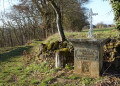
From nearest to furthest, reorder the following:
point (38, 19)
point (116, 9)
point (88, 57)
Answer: point (88, 57), point (116, 9), point (38, 19)

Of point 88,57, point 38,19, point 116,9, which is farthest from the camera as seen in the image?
point 38,19

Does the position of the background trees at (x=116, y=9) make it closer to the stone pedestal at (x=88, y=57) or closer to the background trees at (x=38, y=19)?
the stone pedestal at (x=88, y=57)

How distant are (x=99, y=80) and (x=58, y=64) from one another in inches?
77.0

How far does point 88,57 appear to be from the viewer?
4113 millimetres

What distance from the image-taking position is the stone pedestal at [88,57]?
394cm

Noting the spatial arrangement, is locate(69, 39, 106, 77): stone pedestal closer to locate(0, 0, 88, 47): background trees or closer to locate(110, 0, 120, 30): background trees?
locate(110, 0, 120, 30): background trees

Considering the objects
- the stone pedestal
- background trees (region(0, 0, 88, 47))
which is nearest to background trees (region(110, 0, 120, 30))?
the stone pedestal

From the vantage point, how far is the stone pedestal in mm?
3943

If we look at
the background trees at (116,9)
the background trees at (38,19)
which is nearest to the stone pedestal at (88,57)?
the background trees at (116,9)

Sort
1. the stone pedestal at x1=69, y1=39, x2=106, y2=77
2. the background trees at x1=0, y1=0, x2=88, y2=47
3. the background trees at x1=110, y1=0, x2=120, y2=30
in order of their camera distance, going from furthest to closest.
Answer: the background trees at x1=0, y1=0, x2=88, y2=47
the background trees at x1=110, y1=0, x2=120, y2=30
the stone pedestal at x1=69, y1=39, x2=106, y2=77

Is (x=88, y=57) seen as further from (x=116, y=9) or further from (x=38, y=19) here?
(x=38, y=19)

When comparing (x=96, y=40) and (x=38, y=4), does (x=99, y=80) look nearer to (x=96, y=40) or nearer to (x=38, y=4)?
(x=96, y=40)

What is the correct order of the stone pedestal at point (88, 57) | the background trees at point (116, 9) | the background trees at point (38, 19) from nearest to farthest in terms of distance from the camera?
the stone pedestal at point (88, 57)
the background trees at point (116, 9)
the background trees at point (38, 19)

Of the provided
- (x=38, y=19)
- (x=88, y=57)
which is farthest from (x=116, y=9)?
(x=38, y=19)
